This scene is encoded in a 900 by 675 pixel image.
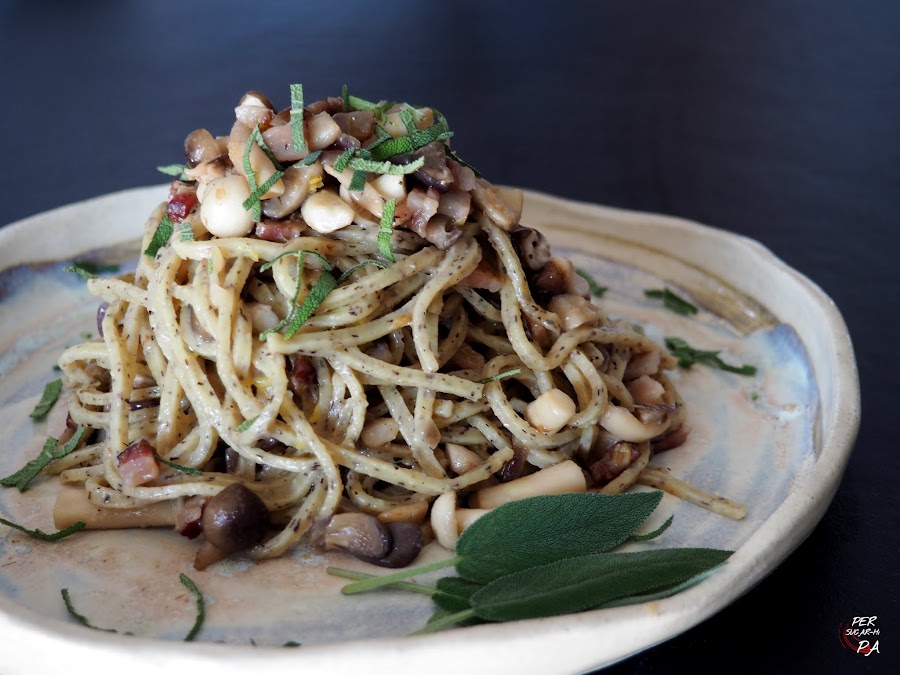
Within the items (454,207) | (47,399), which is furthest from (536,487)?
(47,399)

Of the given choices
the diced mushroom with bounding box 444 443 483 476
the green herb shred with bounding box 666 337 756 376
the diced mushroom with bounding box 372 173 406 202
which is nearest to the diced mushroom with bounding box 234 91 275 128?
the diced mushroom with bounding box 372 173 406 202

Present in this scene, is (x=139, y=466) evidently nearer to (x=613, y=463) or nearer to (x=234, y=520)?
(x=234, y=520)

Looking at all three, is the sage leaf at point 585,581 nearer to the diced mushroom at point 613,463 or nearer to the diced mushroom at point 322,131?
the diced mushroom at point 613,463

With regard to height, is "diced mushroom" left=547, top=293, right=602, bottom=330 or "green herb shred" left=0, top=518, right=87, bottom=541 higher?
"diced mushroom" left=547, top=293, right=602, bottom=330

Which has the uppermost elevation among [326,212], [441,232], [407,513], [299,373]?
[326,212]

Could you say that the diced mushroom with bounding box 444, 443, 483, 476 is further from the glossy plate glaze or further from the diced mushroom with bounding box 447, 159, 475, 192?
the diced mushroom with bounding box 447, 159, 475, 192

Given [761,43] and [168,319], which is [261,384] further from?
[761,43]
